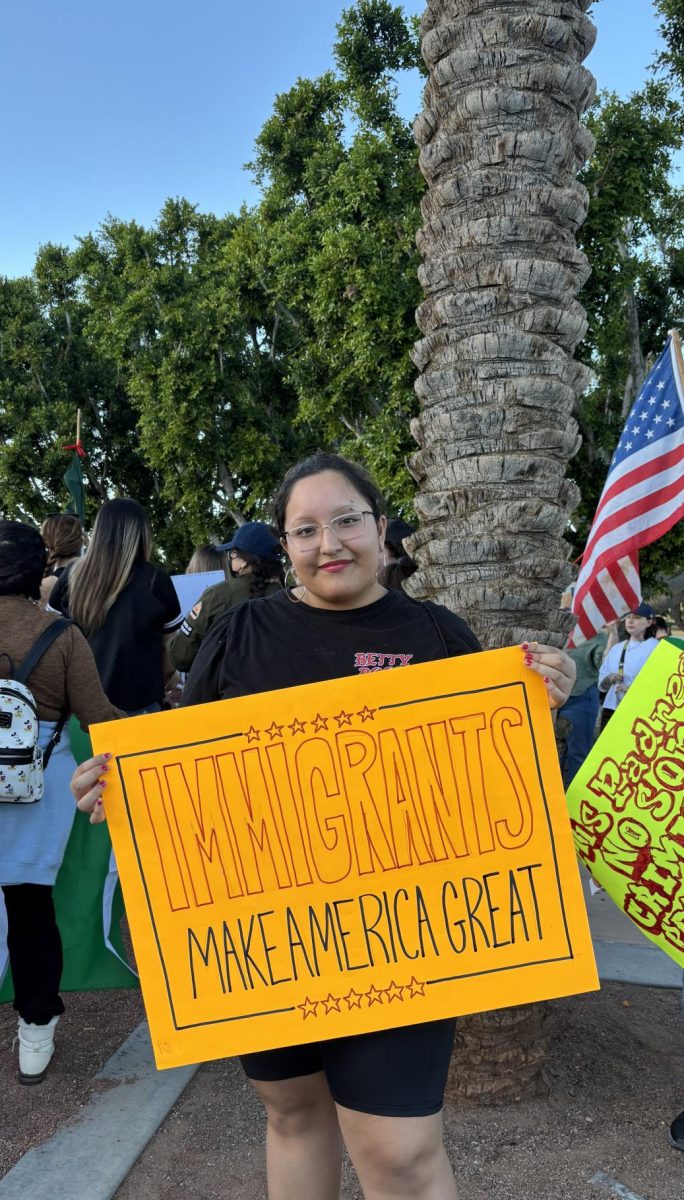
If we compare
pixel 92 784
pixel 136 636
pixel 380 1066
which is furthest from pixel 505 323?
pixel 380 1066

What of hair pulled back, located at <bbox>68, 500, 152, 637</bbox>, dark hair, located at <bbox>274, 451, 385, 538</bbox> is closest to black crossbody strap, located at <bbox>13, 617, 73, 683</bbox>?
hair pulled back, located at <bbox>68, 500, 152, 637</bbox>

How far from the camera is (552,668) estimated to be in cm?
204

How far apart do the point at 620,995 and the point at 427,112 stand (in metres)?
3.66

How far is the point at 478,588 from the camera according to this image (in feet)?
10.5

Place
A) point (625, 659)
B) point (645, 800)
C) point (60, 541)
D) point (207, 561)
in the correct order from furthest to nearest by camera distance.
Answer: point (207, 561) < point (625, 659) < point (60, 541) < point (645, 800)

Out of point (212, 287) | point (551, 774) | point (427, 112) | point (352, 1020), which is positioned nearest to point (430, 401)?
point (427, 112)

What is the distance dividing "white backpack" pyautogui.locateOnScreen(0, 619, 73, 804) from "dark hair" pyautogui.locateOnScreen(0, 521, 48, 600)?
27cm

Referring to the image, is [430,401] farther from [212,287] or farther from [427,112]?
[212,287]

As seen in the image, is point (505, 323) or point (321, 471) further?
point (505, 323)

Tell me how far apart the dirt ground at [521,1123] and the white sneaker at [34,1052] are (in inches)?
1.7

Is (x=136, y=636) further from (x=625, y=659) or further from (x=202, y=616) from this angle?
(x=625, y=659)

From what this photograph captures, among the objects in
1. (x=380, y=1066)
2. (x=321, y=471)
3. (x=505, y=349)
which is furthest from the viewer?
(x=505, y=349)

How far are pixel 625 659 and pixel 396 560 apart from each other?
318 cm

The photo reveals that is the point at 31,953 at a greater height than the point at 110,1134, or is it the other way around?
the point at 31,953
